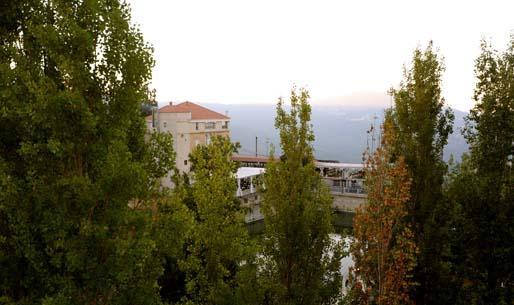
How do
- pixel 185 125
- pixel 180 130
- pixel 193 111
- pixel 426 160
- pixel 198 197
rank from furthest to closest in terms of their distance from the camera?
pixel 193 111 → pixel 185 125 → pixel 180 130 → pixel 426 160 → pixel 198 197

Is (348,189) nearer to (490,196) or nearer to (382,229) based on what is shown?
(490,196)

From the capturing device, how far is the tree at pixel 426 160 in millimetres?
11555

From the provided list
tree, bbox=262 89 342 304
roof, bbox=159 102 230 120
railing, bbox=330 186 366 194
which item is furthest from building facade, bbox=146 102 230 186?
tree, bbox=262 89 342 304

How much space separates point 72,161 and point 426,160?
9.63 metres

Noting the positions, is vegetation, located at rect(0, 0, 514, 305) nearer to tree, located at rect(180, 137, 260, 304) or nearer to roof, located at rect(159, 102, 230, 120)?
tree, located at rect(180, 137, 260, 304)

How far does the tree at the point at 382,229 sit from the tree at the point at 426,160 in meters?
1.95

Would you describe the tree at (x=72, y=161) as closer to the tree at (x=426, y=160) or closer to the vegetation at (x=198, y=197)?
the vegetation at (x=198, y=197)

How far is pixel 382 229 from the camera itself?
959cm

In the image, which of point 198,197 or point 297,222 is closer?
point 297,222

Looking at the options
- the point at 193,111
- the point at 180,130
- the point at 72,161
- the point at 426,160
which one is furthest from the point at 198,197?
the point at 193,111

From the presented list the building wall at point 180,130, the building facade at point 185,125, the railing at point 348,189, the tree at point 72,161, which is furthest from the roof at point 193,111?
the tree at point 72,161

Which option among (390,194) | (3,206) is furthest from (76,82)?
(390,194)

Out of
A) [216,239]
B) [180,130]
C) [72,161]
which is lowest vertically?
[216,239]

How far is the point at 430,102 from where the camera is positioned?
40.8 ft
